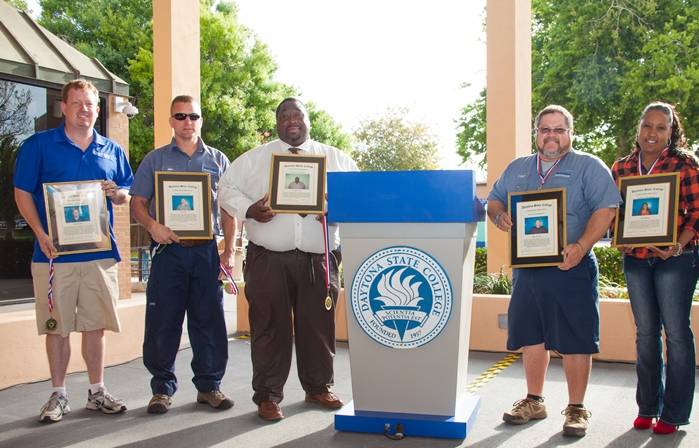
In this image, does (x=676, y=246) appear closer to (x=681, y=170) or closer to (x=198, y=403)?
(x=681, y=170)

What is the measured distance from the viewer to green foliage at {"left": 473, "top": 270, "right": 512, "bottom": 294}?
6645mm

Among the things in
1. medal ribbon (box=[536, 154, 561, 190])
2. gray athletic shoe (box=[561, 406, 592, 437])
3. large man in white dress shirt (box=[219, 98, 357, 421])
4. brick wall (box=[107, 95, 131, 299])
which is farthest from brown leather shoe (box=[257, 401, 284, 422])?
brick wall (box=[107, 95, 131, 299])

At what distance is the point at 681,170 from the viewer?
3715 millimetres

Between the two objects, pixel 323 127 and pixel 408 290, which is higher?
pixel 323 127

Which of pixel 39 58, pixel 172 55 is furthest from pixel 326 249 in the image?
pixel 39 58

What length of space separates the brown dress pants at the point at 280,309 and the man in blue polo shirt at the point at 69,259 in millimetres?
891

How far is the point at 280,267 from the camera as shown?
4.23 metres

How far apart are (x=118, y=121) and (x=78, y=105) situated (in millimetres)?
Answer: 5395

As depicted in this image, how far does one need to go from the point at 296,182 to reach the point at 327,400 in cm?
139

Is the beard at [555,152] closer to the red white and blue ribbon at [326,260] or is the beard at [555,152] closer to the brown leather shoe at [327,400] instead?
the red white and blue ribbon at [326,260]

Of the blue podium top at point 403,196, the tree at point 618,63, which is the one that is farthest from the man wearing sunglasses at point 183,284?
the tree at point 618,63

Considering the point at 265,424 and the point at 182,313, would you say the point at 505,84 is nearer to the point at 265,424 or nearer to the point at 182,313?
the point at 182,313

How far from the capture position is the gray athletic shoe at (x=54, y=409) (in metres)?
4.17

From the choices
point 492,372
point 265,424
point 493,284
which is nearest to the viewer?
point 265,424
